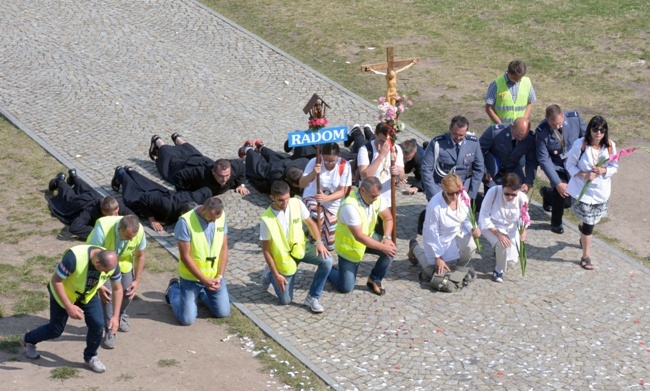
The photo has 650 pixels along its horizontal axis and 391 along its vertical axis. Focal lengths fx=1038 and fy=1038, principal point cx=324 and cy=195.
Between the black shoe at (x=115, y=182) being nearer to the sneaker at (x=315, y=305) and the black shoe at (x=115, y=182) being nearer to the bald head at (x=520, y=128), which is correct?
the sneaker at (x=315, y=305)

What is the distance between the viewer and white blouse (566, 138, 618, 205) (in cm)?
1306

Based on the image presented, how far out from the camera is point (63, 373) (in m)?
10.5

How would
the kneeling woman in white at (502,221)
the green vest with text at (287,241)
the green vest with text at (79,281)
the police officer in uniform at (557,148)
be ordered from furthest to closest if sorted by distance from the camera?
the police officer in uniform at (557,148) < the kneeling woman in white at (502,221) < the green vest with text at (287,241) < the green vest with text at (79,281)

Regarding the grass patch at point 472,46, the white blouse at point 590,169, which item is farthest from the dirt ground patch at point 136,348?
the grass patch at point 472,46

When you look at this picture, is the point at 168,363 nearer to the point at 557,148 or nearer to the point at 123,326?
the point at 123,326

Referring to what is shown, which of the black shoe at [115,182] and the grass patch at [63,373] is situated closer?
the grass patch at [63,373]

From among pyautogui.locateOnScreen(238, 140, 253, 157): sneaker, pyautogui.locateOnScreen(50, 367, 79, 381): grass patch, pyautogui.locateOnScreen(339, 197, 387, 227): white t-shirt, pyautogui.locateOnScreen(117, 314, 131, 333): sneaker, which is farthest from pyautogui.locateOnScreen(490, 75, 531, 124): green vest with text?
pyautogui.locateOnScreen(50, 367, 79, 381): grass patch

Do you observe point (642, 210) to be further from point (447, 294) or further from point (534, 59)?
point (534, 59)

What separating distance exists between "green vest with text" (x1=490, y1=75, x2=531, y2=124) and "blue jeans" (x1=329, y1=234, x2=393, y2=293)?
379cm

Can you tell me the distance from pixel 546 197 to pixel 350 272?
382 cm

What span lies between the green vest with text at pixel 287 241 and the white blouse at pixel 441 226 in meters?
1.60

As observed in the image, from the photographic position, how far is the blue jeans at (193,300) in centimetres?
1152

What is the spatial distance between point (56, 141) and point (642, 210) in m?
8.92

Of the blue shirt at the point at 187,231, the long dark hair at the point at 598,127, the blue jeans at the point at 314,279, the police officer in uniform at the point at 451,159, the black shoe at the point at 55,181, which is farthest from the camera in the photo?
the black shoe at the point at 55,181
